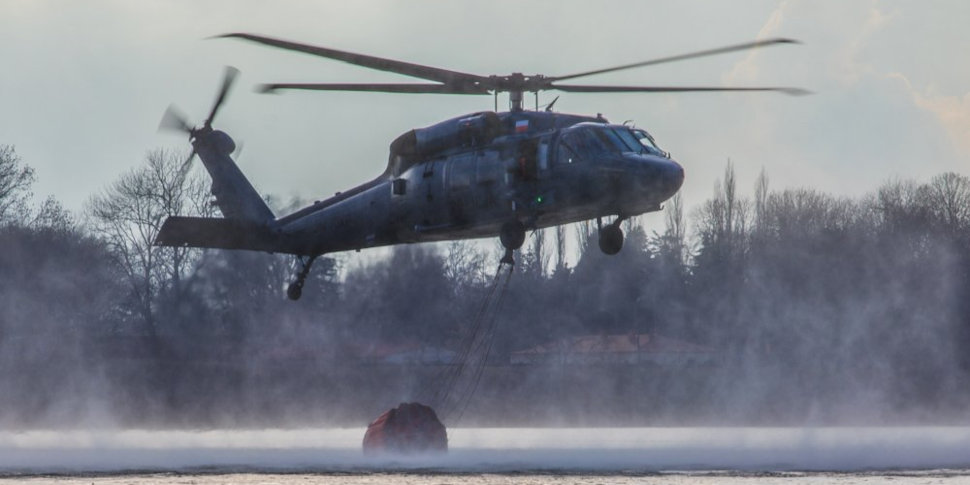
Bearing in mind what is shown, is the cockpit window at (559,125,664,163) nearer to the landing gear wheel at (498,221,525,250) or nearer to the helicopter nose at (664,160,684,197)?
the helicopter nose at (664,160,684,197)

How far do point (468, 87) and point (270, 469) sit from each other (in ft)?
46.7

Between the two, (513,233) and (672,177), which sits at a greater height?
(672,177)

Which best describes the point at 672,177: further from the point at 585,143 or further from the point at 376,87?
the point at 376,87

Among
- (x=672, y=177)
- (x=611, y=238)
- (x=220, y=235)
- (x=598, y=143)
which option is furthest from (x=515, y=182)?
(x=220, y=235)

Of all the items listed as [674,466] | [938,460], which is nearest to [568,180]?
[674,466]

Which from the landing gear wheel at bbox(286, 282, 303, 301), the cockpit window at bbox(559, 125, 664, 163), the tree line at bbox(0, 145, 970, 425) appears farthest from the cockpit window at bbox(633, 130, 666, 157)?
the tree line at bbox(0, 145, 970, 425)

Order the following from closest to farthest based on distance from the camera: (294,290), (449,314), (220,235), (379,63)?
(379,63) < (294,290) < (220,235) < (449,314)

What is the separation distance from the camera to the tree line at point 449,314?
7656cm

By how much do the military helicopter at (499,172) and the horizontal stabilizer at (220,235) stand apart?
2.33 m

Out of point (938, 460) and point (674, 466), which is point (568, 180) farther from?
point (938, 460)

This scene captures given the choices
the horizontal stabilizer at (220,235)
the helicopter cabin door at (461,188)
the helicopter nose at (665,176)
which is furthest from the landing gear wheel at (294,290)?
the helicopter nose at (665,176)

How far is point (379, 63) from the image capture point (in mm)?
35281

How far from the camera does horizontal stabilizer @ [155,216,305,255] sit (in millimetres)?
42438

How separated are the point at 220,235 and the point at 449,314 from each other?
144ft
